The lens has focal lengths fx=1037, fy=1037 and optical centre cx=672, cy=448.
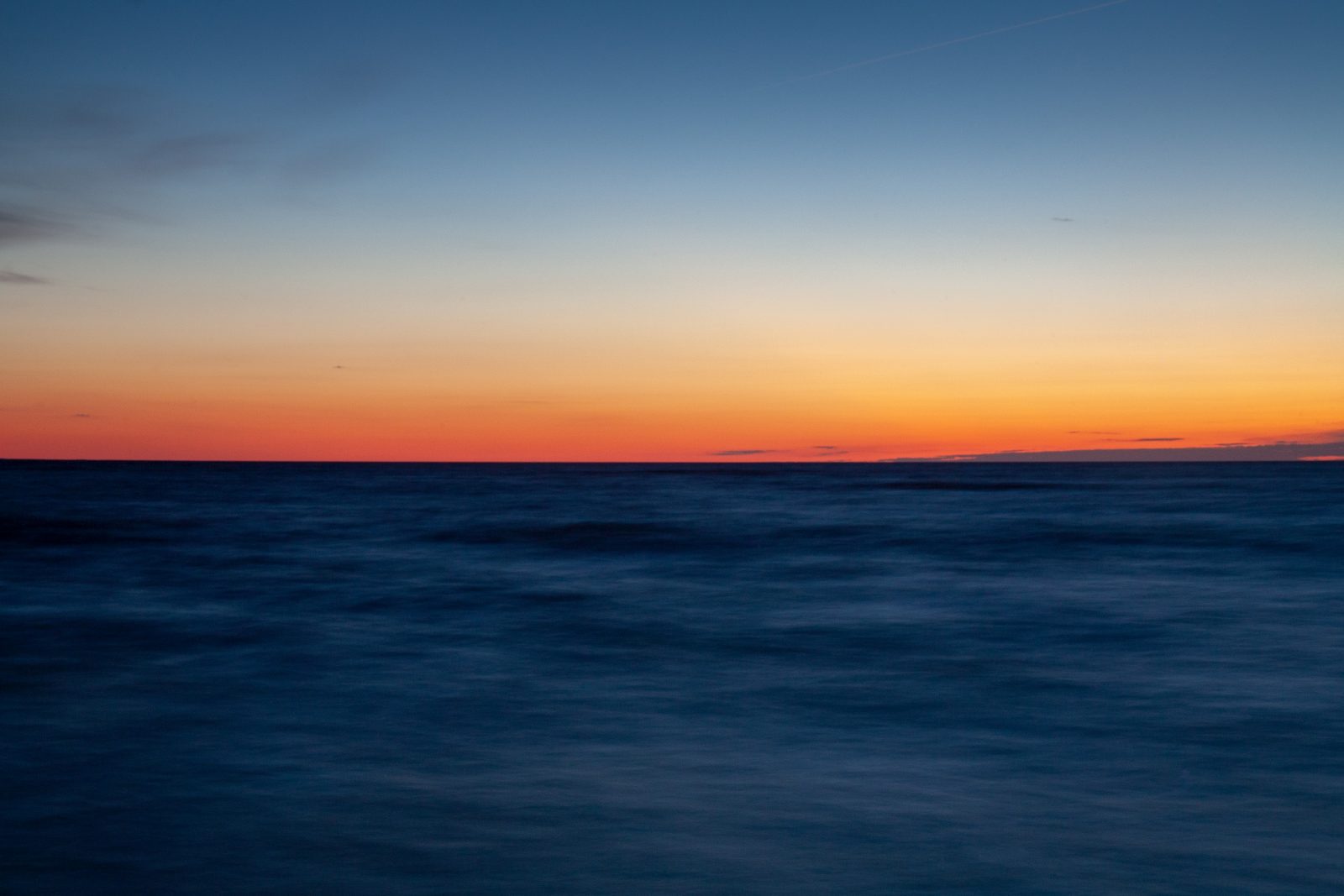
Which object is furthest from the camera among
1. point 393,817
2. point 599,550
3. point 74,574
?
point 599,550

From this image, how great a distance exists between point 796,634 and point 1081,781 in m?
4.76

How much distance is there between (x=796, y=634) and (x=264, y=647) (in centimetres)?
487

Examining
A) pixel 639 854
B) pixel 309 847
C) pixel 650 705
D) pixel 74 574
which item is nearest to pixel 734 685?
pixel 650 705

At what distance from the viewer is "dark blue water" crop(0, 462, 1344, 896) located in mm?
4301

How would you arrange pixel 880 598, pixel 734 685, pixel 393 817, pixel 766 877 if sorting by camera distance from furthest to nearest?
1. pixel 880 598
2. pixel 734 685
3. pixel 393 817
4. pixel 766 877

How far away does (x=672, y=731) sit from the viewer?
6.42 metres

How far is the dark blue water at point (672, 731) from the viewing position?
430 cm

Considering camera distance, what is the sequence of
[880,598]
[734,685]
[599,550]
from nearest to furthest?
[734,685]
[880,598]
[599,550]

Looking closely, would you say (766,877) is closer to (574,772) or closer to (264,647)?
(574,772)

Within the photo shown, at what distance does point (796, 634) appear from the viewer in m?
10.0

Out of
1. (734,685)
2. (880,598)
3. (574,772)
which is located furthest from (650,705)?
(880,598)

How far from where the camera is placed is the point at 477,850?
14.4 feet

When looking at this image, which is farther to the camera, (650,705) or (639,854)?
(650,705)

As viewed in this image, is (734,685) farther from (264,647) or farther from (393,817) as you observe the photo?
(264,647)
